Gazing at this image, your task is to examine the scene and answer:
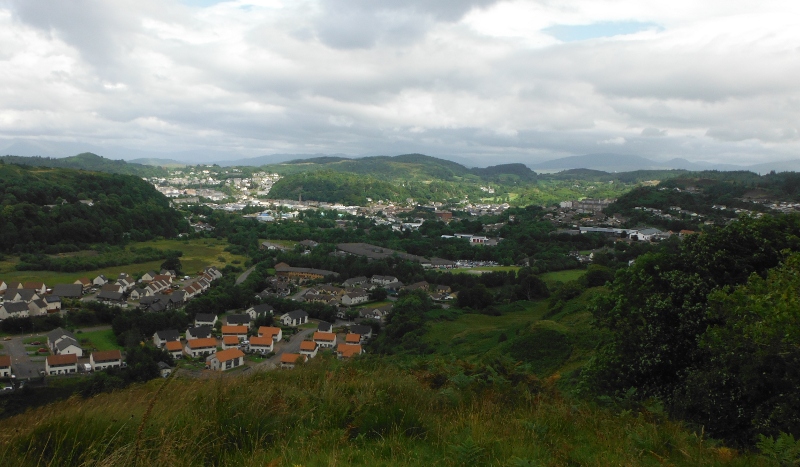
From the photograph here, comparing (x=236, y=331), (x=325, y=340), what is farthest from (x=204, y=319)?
(x=325, y=340)

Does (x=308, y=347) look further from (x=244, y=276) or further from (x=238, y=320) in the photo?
(x=244, y=276)

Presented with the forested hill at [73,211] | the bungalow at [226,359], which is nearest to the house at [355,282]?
the bungalow at [226,359]

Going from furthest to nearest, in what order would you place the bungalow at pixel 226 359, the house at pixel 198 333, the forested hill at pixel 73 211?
the forested hill at pixel 73 211 → the house at pixel 198 333 → the bungalow at pixel 226 359

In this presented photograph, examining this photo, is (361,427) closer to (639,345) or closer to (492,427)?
(492,427)

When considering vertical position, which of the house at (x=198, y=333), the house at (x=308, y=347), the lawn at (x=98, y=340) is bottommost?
the lawn at (x=98, y=340)

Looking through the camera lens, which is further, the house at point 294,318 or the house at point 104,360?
the house at point 294,318

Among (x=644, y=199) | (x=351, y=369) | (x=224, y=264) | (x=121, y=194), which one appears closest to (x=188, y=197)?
(x=121, y=194)

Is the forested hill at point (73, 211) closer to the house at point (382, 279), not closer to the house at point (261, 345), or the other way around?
the house at point (382, 279)
